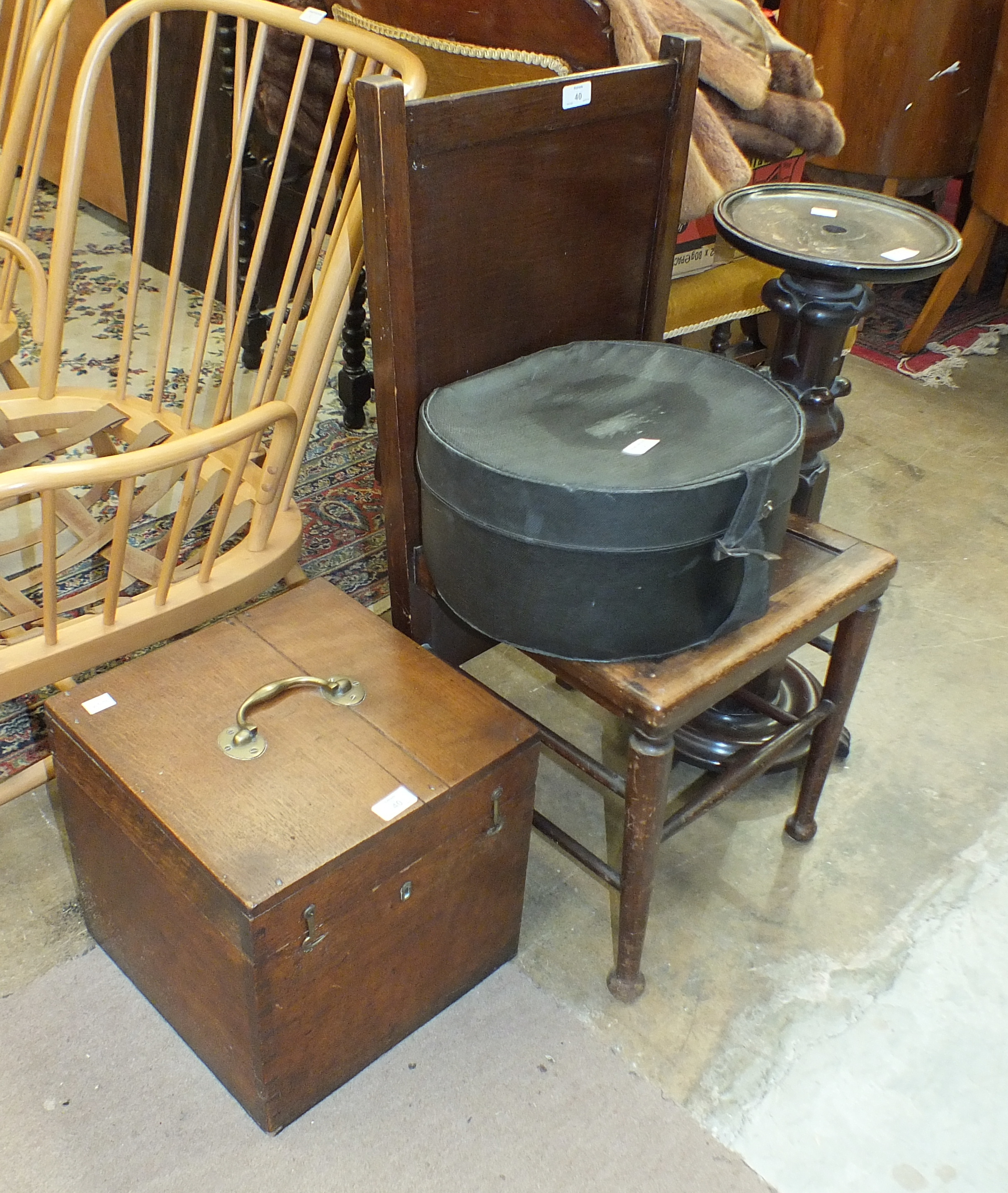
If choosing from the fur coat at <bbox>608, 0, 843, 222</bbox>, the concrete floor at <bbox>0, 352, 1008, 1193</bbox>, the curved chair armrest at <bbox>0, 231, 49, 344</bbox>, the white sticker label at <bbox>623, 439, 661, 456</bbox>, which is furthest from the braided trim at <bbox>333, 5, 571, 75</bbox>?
the concrete floor at <bbox>0, 352, 1008, 1193</bbox>

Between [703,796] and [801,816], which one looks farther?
[801,816]

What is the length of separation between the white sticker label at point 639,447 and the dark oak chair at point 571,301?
0.70ft

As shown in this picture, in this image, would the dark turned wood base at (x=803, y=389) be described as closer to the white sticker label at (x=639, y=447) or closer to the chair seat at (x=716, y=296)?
the white sticker label at (x=639, y=447)

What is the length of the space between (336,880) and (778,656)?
0.52 metres

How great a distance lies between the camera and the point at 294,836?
1.05 metres

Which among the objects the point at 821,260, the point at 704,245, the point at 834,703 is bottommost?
the point at 834,703

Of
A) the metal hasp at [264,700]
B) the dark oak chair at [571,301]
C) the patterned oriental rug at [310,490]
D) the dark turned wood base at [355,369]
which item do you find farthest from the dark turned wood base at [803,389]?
the dark turned wood base at [355,369]

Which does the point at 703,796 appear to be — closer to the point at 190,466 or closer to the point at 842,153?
the point at 190,466

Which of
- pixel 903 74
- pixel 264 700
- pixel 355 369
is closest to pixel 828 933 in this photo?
pixel 264 700

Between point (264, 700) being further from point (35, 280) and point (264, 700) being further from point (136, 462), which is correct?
point (35, 280)

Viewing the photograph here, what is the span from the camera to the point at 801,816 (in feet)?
5.13

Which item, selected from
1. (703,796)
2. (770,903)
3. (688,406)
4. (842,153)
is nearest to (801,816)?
(770,903)

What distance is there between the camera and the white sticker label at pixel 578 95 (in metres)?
1.20

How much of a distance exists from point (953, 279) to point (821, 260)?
1851 mm
